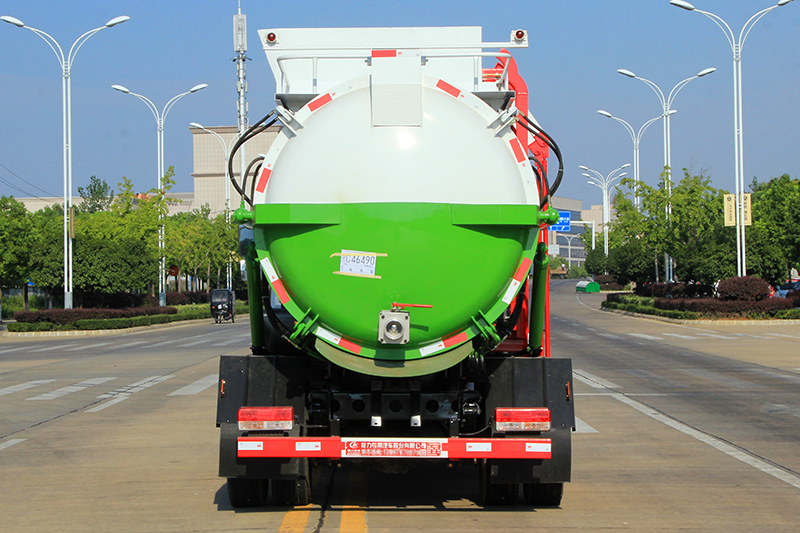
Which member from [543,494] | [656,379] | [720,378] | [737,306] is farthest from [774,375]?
[737,306]

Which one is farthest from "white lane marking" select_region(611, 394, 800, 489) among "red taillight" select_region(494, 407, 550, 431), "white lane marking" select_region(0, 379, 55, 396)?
"white lane marking" select_region(0, 379, 55, 396)

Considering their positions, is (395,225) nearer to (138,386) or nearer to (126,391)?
(126,391)

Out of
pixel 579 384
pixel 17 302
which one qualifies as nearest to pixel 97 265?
pixel 17 302

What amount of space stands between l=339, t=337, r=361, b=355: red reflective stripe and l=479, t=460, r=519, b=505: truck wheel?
5.20 ft

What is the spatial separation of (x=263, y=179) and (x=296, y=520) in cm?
254

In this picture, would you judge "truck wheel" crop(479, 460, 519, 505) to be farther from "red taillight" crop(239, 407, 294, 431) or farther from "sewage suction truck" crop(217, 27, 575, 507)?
"red taillight" crop(239, 407, 294, 431)

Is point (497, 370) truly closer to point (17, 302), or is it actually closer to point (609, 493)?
point (609, 493)

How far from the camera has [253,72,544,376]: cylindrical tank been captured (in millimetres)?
5773

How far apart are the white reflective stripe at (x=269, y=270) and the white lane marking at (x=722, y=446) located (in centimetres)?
493

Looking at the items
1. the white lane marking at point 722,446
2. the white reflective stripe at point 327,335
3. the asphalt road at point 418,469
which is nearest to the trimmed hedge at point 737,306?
the asphalt road at point 418,469

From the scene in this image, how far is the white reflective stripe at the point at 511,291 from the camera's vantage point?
6.06 m

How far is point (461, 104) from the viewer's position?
6121 millimetres

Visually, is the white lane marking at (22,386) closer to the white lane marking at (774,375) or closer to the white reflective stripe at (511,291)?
the white reflective stripe at (511,291)

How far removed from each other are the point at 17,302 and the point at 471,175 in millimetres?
67568
